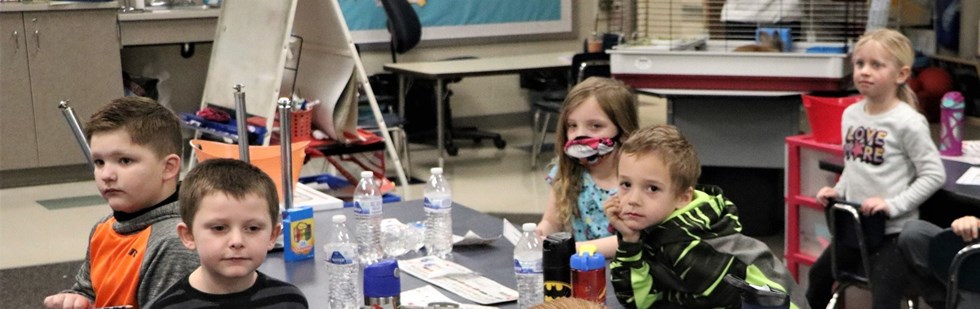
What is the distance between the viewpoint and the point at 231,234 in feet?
7.22

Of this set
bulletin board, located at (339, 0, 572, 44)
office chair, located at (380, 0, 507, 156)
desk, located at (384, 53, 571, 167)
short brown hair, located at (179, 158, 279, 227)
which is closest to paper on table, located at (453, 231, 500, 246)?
short brown hair, located at (179, 158, 279, 227)

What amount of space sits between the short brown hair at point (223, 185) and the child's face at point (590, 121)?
1074 millimetres

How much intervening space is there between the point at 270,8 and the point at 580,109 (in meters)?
2.33

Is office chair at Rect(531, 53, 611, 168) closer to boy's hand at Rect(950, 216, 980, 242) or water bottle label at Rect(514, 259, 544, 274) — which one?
boy's hand at Rect(950, 216, 980, 242)

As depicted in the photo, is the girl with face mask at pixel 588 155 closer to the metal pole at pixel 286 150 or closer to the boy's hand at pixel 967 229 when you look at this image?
the metal pole at pixel 286 150

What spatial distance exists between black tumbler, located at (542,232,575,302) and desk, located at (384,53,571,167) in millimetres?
4959

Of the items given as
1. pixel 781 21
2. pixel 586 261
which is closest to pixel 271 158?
pixel 586 261

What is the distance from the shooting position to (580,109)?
3.17 metres

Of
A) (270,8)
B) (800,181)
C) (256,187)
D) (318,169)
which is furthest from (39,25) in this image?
(256,187)

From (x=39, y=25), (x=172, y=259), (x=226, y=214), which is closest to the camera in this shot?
(x=226, y=214)

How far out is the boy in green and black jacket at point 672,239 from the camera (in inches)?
96.4

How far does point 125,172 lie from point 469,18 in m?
6.86

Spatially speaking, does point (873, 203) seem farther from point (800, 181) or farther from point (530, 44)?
point (530, 44)

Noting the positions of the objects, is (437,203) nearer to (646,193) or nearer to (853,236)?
(646,193)
